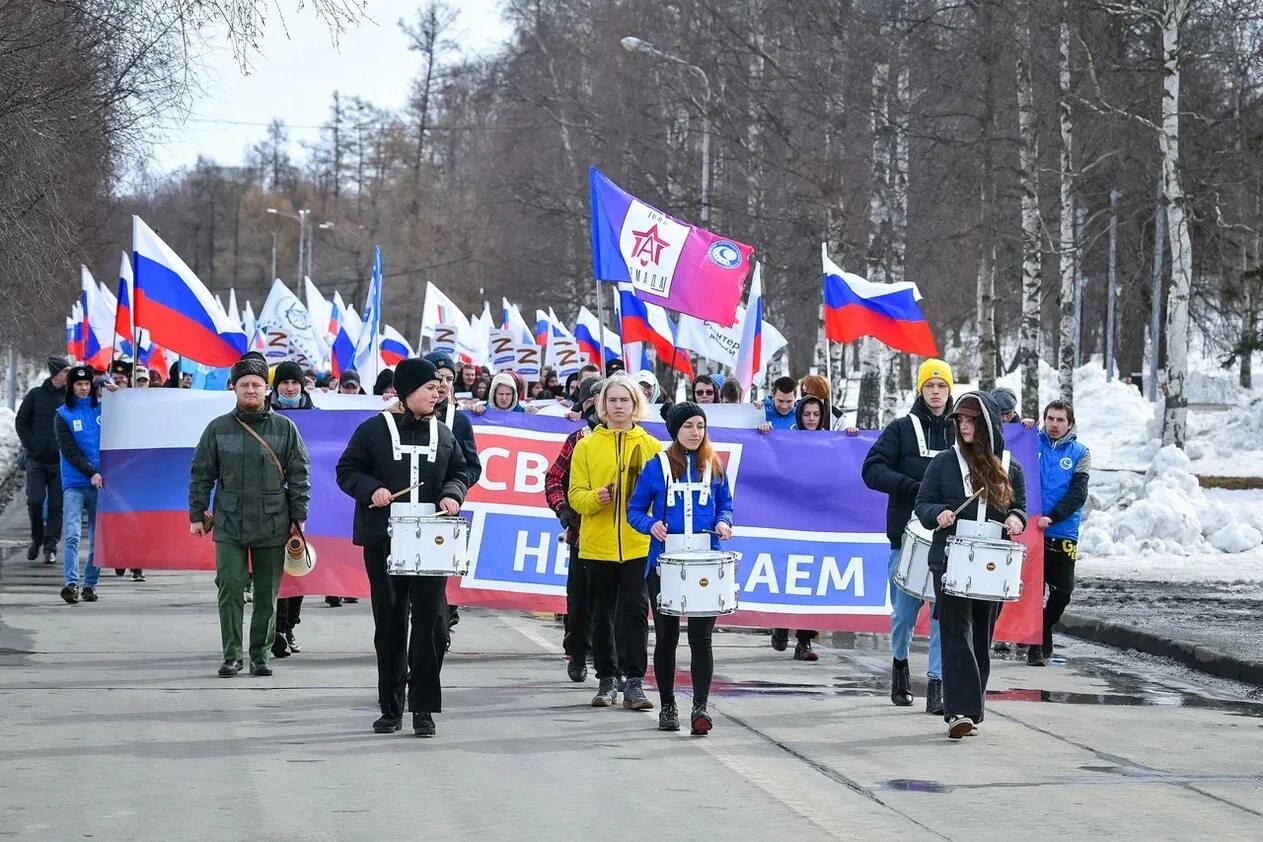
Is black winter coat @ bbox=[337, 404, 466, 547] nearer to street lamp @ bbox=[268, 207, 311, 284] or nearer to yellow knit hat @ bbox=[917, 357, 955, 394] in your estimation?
yellow knit hat @ bbox=[917, 357, 955, 394]

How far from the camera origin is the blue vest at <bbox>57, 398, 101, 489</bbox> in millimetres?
14977

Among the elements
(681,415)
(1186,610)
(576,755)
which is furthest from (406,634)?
(1186,610)

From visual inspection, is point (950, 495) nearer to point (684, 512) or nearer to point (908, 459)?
point (908, 459)

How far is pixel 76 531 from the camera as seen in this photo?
14734mm

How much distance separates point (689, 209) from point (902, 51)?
967cm

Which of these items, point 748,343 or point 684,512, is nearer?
point 684,512

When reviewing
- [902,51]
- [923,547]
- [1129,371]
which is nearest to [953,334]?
[1129,371]

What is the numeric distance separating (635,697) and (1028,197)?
66.1 ft

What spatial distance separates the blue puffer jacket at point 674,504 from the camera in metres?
9.35

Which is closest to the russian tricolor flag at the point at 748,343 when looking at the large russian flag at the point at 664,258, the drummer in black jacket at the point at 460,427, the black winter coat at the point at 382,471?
the large russian flag at the point at 664,258

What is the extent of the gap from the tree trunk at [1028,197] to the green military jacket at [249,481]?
19059 mm

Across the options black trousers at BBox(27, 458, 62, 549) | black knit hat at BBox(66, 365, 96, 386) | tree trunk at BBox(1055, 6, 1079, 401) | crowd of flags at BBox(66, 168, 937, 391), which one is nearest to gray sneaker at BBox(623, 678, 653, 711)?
crowd of flags at BBox(66, 168, 937, 391)

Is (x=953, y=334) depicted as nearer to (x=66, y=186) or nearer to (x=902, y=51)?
(x=902, y=51)

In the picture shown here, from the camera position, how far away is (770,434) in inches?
517
